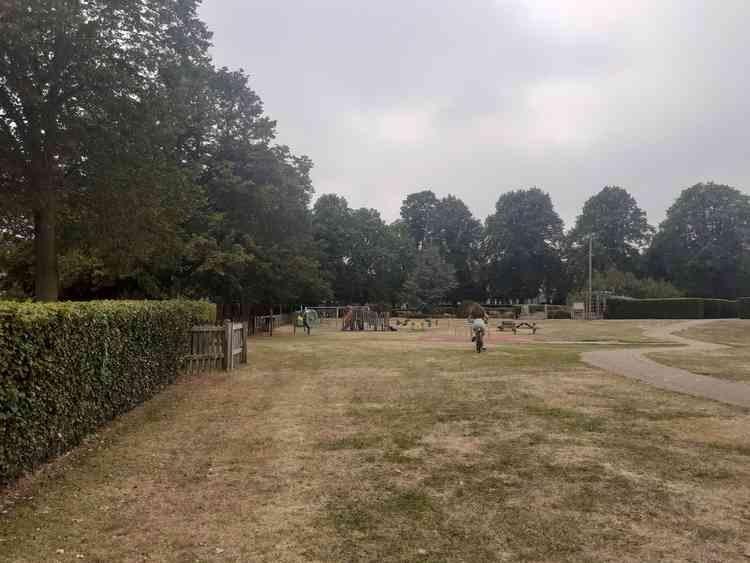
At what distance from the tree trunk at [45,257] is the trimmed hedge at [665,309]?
163ft

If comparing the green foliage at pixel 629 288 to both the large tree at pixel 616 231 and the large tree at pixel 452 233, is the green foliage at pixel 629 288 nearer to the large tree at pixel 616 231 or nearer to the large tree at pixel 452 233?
the large tree at pixel 616 231

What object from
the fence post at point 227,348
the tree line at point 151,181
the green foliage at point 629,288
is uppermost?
the tree line at point 151,181

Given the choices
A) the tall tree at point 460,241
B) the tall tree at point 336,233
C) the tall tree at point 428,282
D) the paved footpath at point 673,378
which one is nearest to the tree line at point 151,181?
the tall tree at point 336,233

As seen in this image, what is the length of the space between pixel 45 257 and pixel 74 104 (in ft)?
13.7

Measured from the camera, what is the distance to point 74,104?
14.6 metres

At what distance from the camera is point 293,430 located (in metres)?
7.98

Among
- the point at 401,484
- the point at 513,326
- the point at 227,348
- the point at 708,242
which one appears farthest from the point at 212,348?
the point at 708,242

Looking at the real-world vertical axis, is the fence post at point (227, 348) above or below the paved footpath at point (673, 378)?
above

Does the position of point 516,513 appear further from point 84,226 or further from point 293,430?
point 84,226

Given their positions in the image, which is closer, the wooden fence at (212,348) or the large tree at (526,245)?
the wooden fence at (212,348)

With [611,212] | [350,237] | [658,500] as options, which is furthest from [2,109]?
→ [611,212]

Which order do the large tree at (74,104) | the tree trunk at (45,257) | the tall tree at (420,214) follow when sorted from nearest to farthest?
the large tree at (74,104) < the tree trunk at (45,257) < the tall tree at (420,214)

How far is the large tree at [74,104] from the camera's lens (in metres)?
13.6

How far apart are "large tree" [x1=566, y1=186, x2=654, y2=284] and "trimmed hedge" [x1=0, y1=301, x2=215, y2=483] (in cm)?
7583
